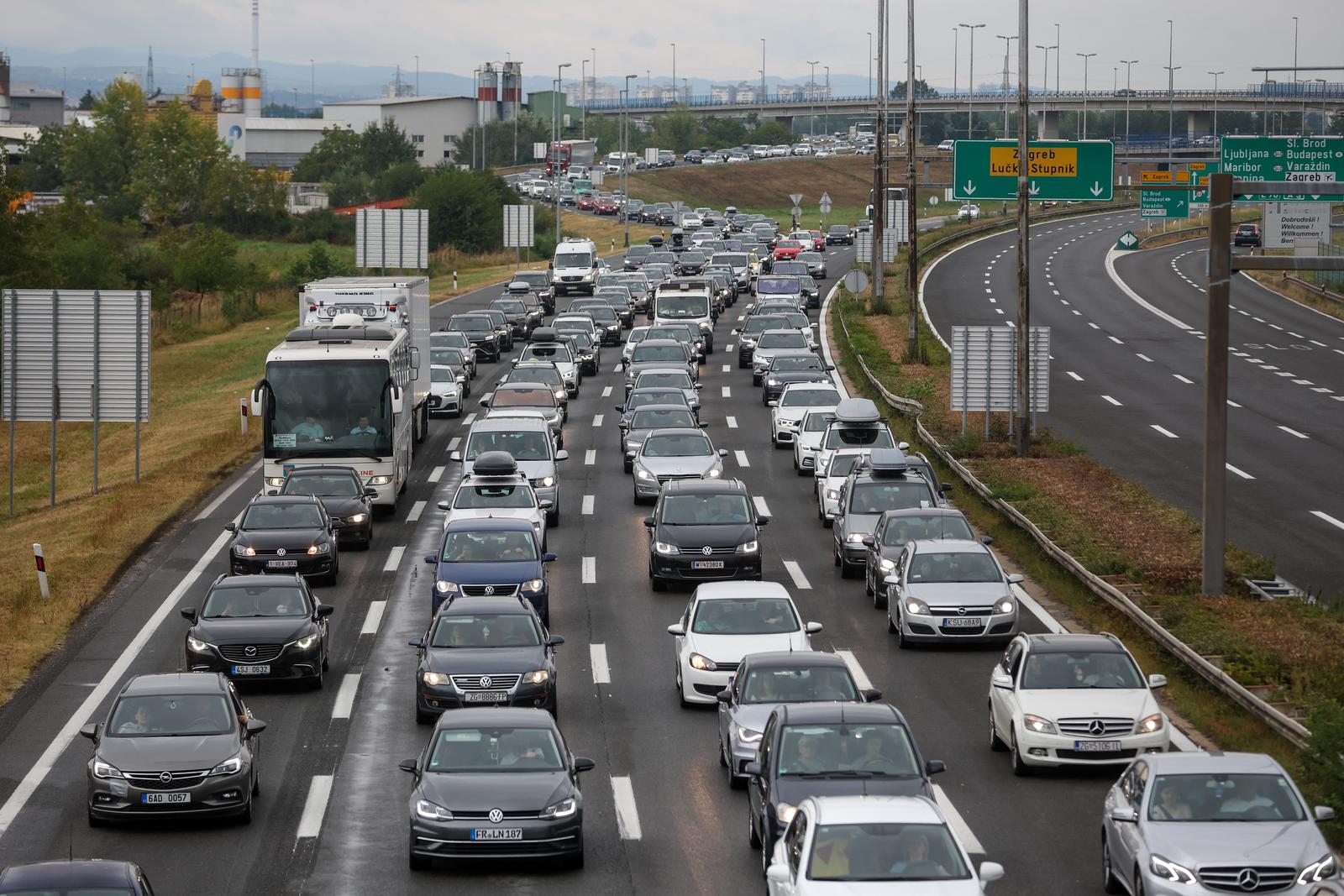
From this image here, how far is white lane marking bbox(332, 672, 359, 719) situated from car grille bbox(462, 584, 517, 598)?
8.01 feet

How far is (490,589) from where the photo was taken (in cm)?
2659

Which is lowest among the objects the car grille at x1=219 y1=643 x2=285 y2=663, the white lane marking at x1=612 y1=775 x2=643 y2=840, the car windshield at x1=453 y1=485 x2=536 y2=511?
the white lane marking at x1=612 y1=775 x2=643 y2=840

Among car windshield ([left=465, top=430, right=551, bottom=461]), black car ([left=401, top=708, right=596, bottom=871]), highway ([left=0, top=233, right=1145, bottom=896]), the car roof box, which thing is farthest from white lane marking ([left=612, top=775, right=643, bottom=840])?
the car roof box

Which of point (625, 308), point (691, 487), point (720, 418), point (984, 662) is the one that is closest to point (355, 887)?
point (984, 662)

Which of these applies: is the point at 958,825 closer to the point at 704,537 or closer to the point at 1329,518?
the point at 704,537

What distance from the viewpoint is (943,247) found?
355 feet

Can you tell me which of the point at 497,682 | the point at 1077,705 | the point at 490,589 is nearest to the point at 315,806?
the point at 497,682

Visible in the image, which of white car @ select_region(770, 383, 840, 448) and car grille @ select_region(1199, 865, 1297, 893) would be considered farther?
white car @ select_region(770, 383, 840, 448)

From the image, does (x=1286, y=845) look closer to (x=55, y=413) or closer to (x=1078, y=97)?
(x=55, y=413)

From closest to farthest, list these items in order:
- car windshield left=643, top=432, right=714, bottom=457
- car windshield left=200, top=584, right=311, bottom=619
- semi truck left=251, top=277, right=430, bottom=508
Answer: car windshield left=200, top=584, right=311, bottom=619
semi truck left=251, top=277, right=430, bottom=508
car windshield left=643, top=432, right=714, bottom=457

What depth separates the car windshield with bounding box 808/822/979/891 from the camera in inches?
512

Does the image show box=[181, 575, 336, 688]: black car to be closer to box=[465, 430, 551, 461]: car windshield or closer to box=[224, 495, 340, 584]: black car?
box=[224, 495, 340, 584]: black car

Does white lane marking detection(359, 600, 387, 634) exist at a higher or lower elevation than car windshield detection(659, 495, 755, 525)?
lower

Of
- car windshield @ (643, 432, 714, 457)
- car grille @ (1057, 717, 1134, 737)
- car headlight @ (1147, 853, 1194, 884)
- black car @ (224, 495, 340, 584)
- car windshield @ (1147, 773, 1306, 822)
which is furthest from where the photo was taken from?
car windshield @ (643, 432, 714, 457)
